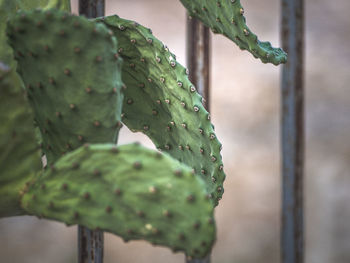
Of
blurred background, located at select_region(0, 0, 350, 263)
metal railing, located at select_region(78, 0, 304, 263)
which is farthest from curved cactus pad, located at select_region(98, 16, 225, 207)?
metal railing, located at select_region(78, 0, 304, 263)

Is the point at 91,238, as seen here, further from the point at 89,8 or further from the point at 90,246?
the point at 89,8

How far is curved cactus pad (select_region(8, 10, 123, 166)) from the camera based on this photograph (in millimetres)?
452

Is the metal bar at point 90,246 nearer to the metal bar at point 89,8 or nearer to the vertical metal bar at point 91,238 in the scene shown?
the vertical metal bar at point 91,238

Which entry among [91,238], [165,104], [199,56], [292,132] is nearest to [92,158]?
[165,104]

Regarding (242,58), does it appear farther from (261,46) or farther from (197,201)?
(197,201)

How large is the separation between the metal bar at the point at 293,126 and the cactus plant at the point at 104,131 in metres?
0.61

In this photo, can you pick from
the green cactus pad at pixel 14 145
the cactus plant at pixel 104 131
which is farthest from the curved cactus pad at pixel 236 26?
the green cactus pad at pixel 14 145

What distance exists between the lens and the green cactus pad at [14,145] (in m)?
0.42

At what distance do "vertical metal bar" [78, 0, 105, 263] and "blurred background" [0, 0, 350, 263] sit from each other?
384mm

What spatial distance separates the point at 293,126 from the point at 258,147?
0.18m

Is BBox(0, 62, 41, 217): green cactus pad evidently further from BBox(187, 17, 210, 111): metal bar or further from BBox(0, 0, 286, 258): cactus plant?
BBox(187, 17, 210, 111): metal bar

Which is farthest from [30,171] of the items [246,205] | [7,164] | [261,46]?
[246,205]

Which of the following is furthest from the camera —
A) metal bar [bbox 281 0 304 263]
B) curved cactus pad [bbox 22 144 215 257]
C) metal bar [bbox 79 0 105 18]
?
metal bar [bbox 281 0 304 263]

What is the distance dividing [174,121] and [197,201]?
0.25m
